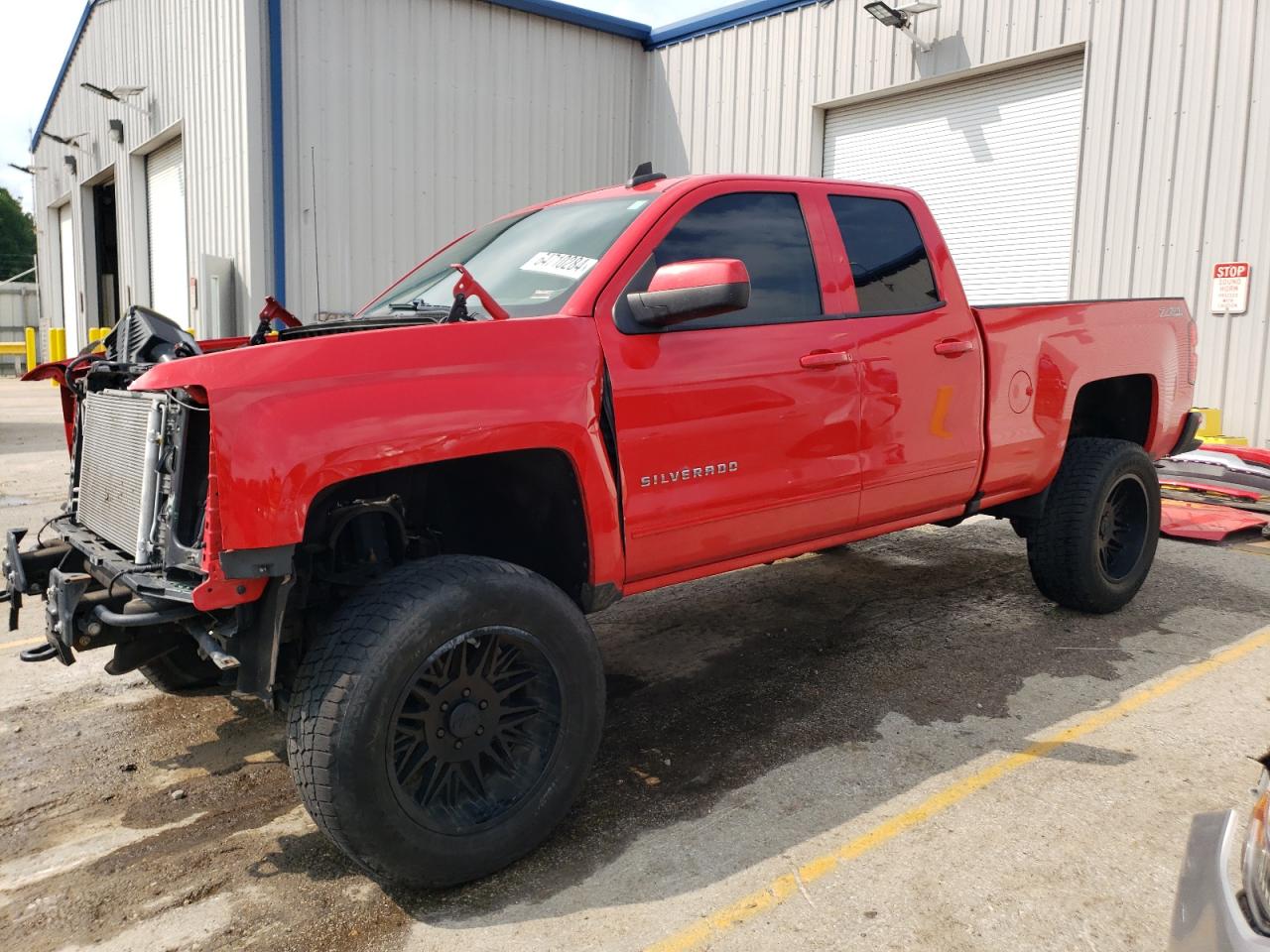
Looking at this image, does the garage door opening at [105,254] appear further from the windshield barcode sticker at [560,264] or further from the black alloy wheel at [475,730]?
the black alloy wheel at [475,730]

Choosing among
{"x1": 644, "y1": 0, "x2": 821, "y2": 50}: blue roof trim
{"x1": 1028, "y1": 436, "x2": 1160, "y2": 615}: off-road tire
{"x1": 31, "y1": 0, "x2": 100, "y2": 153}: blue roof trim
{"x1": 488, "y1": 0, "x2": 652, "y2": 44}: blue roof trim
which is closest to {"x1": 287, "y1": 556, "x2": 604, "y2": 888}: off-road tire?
{"x1": 1028, "y1": 436, "x2": 1160, "y2": 615}: off-road tire

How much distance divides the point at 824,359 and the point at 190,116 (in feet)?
40.6

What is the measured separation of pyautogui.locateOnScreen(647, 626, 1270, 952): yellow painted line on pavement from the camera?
2.50m

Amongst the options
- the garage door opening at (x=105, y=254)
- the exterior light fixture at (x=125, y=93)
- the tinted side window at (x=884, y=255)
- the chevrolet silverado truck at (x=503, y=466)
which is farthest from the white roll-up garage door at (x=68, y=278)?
the tinted side window at (x=884, y=255)

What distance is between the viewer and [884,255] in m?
4.12

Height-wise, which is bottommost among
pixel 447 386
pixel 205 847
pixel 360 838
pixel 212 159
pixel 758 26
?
pixel 205 847

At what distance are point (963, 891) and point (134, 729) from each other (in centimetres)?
302

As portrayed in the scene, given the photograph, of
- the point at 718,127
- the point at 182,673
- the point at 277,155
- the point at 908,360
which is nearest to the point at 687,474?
the point at 908,360

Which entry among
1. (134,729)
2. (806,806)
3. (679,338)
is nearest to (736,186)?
(679,338)

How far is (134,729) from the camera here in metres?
3.80

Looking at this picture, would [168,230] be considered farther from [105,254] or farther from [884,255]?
[884,255]

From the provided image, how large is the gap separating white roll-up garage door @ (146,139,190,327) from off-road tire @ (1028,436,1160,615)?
43.7 feet

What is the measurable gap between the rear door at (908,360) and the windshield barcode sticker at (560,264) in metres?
1.13

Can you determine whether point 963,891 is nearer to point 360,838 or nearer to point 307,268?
point 360,838
